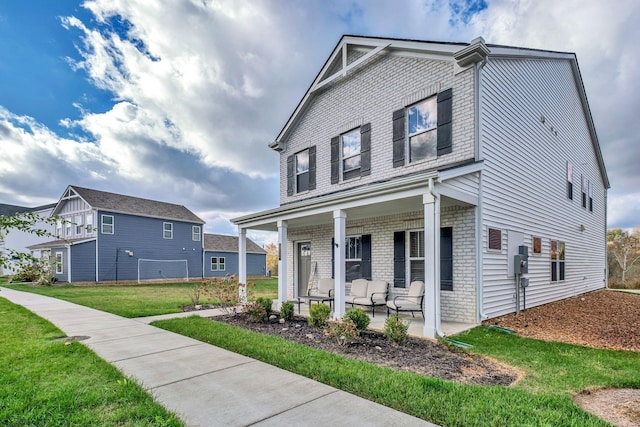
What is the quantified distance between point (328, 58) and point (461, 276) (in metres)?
8.13

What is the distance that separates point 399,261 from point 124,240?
21.6m

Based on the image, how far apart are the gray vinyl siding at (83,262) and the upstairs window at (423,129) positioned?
71.4ft

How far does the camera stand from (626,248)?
26.5m

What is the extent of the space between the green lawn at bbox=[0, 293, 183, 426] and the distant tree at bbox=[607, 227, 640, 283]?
3282 cm

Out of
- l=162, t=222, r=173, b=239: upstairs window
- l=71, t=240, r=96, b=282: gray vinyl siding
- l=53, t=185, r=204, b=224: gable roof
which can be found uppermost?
l=53, t=185, r=204, b=224: gable roof

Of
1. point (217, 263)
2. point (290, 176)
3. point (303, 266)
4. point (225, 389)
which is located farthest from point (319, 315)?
point (217, 263)

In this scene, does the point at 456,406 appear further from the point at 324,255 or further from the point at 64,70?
the point at 64,70

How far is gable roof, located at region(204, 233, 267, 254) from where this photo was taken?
30220mm

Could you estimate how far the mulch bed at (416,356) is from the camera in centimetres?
423

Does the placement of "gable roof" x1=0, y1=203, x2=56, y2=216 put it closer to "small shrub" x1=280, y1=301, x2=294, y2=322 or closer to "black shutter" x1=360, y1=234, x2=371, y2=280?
"small shrub" x1=280, y1=301, x2=294, y2=322

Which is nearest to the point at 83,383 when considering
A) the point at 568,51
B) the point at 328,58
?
the point at 328,58

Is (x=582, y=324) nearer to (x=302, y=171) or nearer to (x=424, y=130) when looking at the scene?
(x=424, y=130)

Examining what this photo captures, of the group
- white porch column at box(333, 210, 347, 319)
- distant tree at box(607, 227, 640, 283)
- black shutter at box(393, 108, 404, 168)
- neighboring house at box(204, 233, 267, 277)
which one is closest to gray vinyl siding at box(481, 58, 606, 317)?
black shutter at box(393, 108, 404, 168)

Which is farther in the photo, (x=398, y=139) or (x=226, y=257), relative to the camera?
(x=226, y=257)
